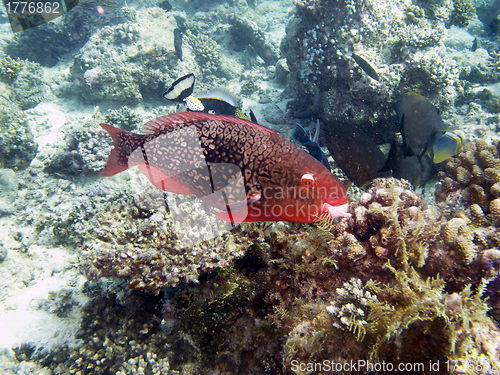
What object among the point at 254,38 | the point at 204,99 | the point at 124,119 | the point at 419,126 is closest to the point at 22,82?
the point at 124,119

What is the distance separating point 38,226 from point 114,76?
16.9 feet

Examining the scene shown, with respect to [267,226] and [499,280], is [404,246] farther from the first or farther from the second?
[267,226]

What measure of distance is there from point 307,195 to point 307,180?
0.14 meters

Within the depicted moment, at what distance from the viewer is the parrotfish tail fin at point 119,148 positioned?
2.33 meters

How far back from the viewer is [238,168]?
2035 mm

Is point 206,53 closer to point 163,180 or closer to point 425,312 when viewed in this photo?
point 163,180

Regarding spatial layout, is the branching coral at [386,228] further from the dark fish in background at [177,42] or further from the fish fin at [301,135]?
the dark fish in background at [177,42]

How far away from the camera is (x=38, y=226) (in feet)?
Answer: 15.9

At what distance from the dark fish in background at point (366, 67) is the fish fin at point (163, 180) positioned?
451 cm

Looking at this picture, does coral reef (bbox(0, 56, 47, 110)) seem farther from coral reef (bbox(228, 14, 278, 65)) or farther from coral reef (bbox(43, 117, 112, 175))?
coral reef (bbox(228, 14, 278, 65))

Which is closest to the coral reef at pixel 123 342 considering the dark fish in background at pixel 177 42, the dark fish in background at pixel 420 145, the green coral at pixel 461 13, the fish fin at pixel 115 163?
the fish fin at pixel 115 163

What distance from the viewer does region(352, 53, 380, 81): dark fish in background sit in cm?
455

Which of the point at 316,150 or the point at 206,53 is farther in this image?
the point at 206,53

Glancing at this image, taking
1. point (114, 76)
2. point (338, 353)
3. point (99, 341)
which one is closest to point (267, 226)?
point (338, 353)
